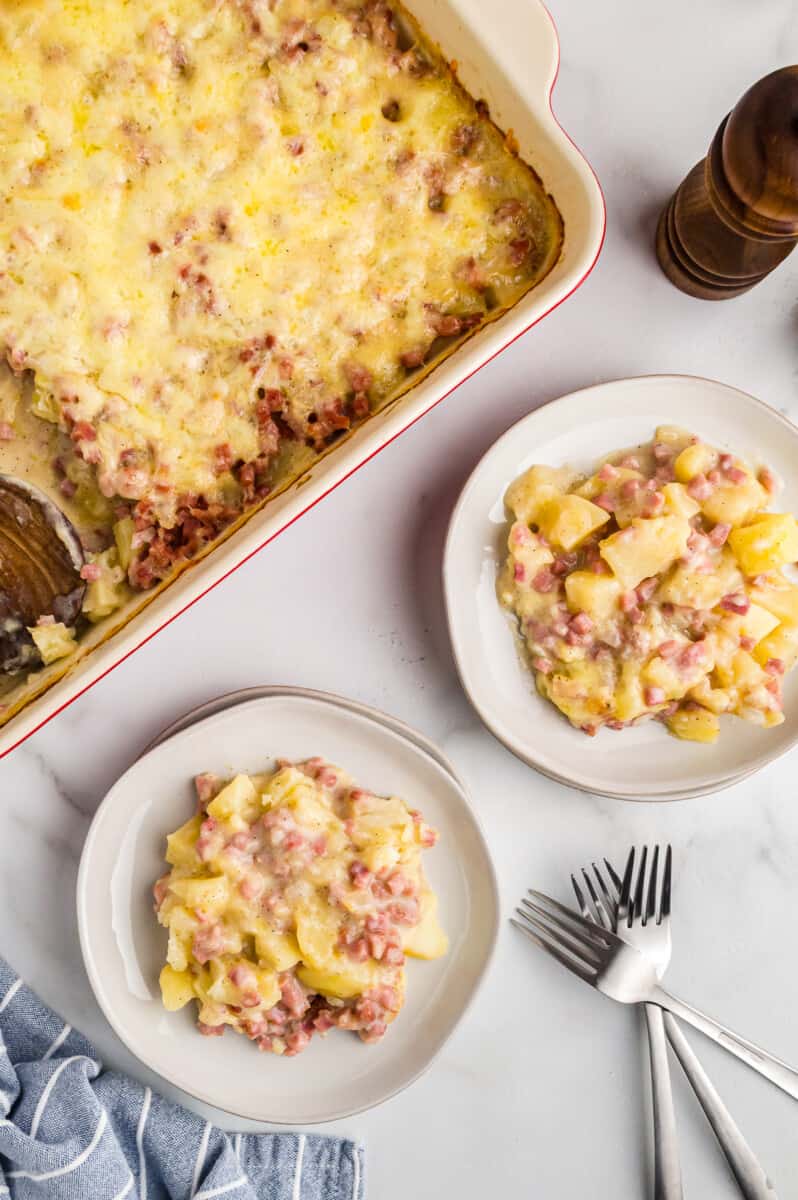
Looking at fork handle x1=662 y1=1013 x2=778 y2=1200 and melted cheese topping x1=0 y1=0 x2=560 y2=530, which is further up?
melted cheese topping x1=0 y1=0 x2=560 y2=530

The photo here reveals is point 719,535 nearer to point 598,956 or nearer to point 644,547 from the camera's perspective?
point 644,547

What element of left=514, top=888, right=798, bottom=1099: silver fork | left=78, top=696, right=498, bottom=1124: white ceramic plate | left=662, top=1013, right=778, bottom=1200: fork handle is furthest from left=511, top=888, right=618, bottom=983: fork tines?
left=662, top=1013, right=778, bottom=1200: fork handle

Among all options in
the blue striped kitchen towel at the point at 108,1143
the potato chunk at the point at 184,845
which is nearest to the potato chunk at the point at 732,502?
the potato chunk at the point at 184,845

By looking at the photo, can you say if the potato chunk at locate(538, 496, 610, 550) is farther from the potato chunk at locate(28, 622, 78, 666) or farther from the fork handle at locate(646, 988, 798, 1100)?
the fork handle at locate(646, 988, 798, 1100)

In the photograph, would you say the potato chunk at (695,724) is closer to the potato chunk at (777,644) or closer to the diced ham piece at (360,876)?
the potato chunk at (777,644)

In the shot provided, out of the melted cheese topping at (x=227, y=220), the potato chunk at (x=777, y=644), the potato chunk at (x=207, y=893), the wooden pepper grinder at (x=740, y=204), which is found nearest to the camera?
the melted cheese topping at (x=227, y=220)

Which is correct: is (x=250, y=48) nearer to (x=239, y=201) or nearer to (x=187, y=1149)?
(x=239, y=201)
